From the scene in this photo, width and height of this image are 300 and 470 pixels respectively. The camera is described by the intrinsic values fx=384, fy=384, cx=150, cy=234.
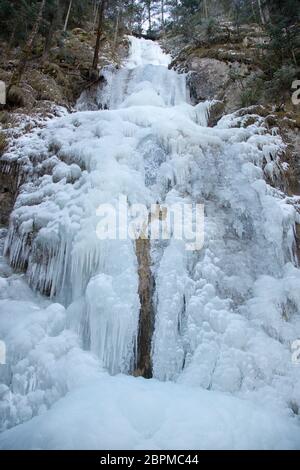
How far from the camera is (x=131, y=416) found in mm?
3799

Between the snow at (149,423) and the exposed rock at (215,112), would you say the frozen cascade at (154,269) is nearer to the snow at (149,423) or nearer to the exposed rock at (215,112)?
the snow at (149,423)

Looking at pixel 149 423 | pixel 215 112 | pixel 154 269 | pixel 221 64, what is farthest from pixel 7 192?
pixel 221 64

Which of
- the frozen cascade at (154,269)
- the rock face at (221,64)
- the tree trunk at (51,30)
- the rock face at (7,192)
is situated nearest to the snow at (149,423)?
the frozen cascade at (154,269)

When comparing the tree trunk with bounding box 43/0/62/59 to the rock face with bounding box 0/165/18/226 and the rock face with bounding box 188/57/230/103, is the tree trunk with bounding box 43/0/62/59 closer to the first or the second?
the rock face with bounding box 188/57/230/103

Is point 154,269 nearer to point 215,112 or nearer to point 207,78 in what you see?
point 215,112

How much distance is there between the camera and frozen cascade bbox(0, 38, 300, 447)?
4578 mm

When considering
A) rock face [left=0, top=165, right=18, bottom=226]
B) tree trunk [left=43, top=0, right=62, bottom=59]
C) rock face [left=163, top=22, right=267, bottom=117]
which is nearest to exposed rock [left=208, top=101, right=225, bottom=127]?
rock face [left=163, top=22, right=267, bottom=117]

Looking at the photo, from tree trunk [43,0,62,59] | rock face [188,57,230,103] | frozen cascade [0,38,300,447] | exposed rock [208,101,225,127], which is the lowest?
frozen cascade [0,38,300,447]

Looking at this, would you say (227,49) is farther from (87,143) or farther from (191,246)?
(191,246)

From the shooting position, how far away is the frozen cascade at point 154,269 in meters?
4.58

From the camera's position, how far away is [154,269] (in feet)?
17.9

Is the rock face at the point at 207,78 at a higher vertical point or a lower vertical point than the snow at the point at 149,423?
higher

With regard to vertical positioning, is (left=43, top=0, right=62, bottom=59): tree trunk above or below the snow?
above
